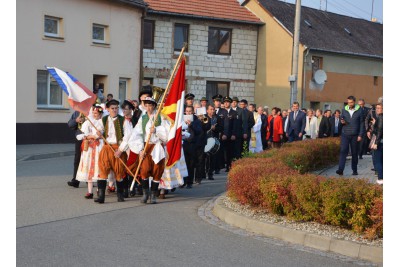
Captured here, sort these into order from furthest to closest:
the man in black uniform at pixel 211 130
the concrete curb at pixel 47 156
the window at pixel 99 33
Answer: the window at pixel 99 33
the concrete curb at pixel 47 156
the man in black uniform at pixel 211 130

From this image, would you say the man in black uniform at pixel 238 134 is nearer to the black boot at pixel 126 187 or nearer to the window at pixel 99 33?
the black boot at pixel 126 187

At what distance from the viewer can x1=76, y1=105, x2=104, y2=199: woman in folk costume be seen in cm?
1259

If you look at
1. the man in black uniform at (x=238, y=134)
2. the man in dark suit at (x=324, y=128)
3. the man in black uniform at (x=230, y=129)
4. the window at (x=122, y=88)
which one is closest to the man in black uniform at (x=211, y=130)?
the man in black uniform at (x=230, y=129)

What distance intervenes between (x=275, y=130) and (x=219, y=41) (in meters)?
16.0

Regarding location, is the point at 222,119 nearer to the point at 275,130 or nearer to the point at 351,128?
the point at 351,128

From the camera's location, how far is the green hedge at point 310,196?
27.8 ft

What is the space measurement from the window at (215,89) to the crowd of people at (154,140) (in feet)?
60.1

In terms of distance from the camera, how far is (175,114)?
480 inches

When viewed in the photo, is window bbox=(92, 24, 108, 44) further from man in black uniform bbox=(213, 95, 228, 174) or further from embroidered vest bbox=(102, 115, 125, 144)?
embroidered vest bbox=(102, 115, 125, 144)

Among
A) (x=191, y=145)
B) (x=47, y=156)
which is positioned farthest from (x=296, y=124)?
(x=47, y=156)

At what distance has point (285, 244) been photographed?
8758 mm

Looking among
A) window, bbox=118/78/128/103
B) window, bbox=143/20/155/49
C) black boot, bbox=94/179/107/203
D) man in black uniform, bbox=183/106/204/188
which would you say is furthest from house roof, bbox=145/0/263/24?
black boot, bbox=94/179/107/203

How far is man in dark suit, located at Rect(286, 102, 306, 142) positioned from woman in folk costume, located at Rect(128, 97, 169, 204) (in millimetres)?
10411

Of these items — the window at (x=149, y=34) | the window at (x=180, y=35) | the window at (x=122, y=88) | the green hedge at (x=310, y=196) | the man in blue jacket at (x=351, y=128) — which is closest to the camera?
the green hedge at (x=310, y=196)
